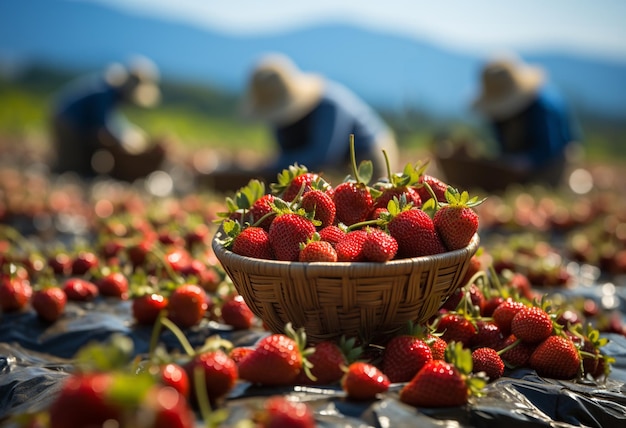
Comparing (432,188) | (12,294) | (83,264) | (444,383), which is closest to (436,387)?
(444,383)

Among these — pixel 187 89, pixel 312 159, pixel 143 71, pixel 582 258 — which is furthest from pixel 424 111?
pixel 582 258

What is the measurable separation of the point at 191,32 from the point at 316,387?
4282cm

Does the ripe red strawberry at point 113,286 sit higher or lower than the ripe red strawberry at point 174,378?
lower

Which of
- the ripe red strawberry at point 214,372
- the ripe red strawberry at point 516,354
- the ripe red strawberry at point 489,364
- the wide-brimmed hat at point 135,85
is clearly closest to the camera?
the ripe red strawberry at point 214,372

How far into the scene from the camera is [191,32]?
139 feet

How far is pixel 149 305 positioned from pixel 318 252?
0.90m

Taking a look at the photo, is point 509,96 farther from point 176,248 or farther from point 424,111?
point 424,111

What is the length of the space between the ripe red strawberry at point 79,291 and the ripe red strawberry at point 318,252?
1.31m

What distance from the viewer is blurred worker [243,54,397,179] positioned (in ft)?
18.2

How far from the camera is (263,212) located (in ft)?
6.22

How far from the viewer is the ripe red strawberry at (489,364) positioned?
1827 millimetres

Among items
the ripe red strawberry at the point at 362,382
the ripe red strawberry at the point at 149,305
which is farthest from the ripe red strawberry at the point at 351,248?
the ripe red strawberry at the point at 149,305

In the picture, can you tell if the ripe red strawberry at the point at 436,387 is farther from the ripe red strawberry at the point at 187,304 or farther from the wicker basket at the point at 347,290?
the ripe red strawberry at the point at 187,304

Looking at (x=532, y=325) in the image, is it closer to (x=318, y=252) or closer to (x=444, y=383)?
(x=444, y=383)
